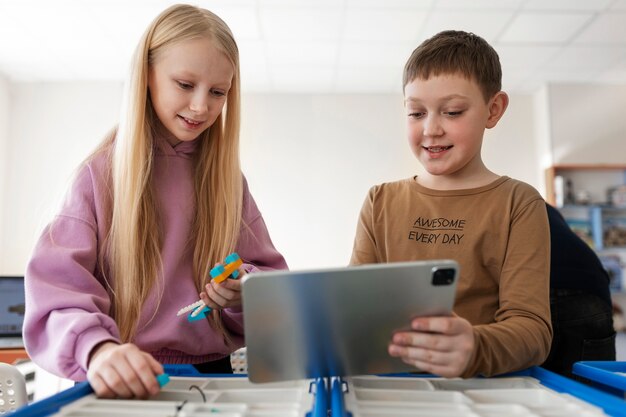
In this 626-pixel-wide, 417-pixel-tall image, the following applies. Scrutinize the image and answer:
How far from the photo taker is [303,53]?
3648 mm

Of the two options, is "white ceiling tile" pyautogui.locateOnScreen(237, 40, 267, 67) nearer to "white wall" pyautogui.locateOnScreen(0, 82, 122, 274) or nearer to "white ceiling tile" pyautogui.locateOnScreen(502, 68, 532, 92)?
"white wall" pyautogui.locateOnScreen(0, 82, 122, 274)

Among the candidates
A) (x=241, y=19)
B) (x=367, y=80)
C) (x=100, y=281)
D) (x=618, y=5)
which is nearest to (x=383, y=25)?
(x=241, y=19)

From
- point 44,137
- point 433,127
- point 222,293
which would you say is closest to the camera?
point 222,293

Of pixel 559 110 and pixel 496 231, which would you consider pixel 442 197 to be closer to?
pixel 496 231

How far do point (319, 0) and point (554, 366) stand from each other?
2326 mm

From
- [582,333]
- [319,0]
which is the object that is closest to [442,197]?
[582,333]

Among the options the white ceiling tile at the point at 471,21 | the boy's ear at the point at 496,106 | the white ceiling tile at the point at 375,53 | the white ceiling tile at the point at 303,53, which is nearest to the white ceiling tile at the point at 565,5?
the white ceiling tile at the point at 471,21

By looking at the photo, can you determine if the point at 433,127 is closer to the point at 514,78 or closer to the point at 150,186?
the point at 150,186

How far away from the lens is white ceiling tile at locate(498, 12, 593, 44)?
3.12 metres

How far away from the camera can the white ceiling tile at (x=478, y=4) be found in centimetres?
294

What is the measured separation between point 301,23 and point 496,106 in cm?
249

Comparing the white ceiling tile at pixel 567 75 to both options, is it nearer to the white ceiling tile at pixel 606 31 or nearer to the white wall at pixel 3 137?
the white ceiling tile at pixel 606 31

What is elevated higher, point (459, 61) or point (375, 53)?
point (375, 53)

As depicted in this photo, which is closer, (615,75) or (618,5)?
(618,5)
